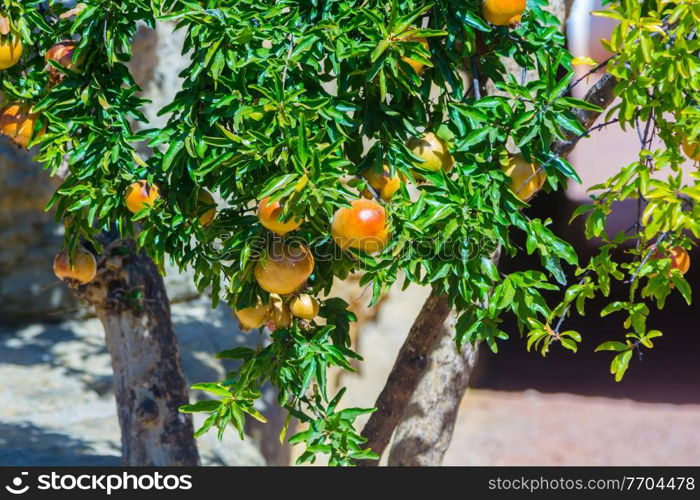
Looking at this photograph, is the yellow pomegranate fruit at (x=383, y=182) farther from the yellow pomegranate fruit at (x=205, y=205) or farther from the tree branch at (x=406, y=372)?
the tree branch at (x=406, y=372)

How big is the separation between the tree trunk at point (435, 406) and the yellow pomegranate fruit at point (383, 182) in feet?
4.26

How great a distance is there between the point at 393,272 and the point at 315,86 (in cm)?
42

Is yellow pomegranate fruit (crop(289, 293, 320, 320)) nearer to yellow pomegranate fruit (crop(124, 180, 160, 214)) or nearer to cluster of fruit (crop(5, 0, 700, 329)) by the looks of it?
cluster of fruit (crop(5, 0, 700, 329))

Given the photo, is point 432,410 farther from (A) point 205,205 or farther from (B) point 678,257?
(A) point 205,205

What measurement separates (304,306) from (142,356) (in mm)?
1213

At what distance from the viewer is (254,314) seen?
212 cm

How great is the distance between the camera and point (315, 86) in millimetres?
1938

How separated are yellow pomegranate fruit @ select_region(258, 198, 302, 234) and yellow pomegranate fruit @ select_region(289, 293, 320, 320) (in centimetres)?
30

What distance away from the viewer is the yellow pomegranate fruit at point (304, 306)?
2.08 meters

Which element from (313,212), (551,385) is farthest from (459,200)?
(551,385)

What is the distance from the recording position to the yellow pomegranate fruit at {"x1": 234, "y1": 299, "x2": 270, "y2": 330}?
6.91ft

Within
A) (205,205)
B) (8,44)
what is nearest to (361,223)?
(205,205)
